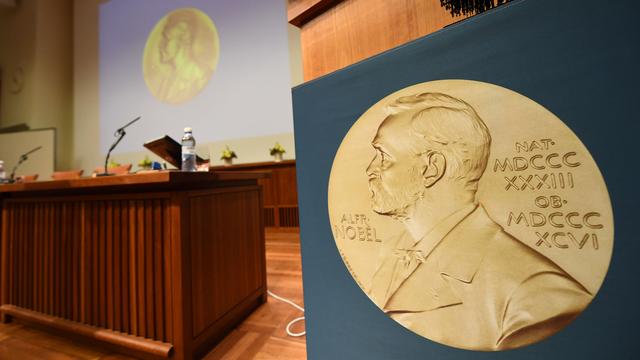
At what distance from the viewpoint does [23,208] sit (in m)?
1.00

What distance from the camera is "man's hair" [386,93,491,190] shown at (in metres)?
0.31

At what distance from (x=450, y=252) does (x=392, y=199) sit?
0.10 meters

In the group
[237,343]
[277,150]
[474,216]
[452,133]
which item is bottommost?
[237,343]

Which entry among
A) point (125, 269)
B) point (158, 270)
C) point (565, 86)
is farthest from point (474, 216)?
point (125, 269)

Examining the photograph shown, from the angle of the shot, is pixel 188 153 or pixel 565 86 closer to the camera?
pixel 565 86

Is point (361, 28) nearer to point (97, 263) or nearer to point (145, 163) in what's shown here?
point (97, 263)

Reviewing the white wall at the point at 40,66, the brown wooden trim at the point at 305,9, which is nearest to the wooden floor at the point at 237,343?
the brown wooden trim at the point at 305,9

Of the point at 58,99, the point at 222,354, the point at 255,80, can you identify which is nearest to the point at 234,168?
the point at 255,80

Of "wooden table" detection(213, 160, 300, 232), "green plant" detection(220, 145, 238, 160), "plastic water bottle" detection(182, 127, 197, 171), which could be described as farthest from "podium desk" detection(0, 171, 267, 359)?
"green plant" detection(220, 145, 238, 160)

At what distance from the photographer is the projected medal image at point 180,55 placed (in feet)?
11.4

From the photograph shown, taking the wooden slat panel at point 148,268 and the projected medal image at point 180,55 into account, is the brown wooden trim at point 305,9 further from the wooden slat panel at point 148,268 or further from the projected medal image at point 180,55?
the projected medal image at point 180,55

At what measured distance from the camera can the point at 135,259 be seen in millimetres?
732

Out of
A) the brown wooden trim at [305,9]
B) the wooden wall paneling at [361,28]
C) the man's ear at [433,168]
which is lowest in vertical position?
the man's ear at [433,168]

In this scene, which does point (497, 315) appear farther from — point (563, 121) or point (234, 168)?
point (234, 168)
